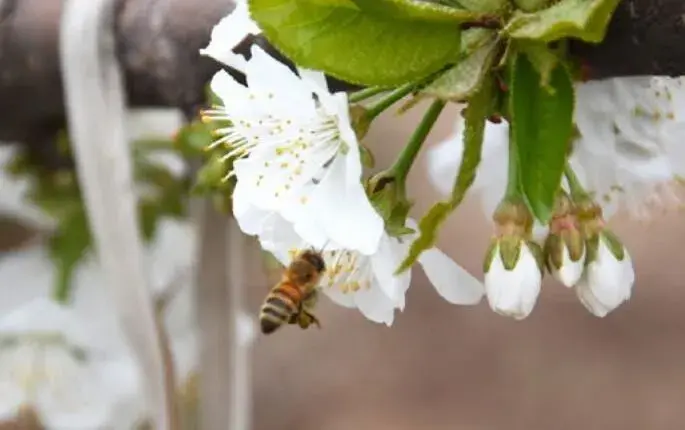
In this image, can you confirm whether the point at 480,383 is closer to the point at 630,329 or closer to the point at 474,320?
the point at 474,320

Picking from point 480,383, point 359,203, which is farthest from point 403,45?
point 480,383

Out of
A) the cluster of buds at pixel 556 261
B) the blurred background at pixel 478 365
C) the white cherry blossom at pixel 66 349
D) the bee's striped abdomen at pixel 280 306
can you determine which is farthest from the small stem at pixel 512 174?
the blurred background at pixel 478 365

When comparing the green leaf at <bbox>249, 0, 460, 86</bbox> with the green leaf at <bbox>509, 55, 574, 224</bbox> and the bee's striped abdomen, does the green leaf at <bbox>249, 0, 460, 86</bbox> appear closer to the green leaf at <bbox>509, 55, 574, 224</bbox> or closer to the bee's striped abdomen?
the green leaf at <bbox>509, 55, 574, 224</bbox>

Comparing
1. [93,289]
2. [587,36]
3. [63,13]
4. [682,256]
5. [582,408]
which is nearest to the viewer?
[587,36]

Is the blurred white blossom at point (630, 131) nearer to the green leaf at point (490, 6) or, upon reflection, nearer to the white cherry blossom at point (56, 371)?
the green leaf at point (490, 6)

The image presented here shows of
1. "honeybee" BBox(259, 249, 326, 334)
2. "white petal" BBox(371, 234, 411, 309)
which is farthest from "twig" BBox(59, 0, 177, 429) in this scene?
"white petal" BBox(371, 234, 411, 309)

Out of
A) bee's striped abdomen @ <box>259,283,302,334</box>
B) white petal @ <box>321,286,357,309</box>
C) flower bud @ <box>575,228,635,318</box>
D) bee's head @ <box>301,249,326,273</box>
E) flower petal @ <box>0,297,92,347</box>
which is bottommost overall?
flower petal @ <box>0,297,92,347</box>
